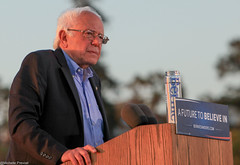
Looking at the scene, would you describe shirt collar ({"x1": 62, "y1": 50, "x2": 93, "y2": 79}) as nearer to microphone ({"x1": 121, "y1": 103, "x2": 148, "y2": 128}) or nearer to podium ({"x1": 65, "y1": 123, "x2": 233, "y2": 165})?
microphone ({"x1": 121, "y1": 103, "x2": 148, "y2": 128})

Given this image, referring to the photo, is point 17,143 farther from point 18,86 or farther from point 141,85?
point 141,85

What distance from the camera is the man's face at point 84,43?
9.90 feet

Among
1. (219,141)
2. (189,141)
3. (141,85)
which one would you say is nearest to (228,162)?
(219,141)

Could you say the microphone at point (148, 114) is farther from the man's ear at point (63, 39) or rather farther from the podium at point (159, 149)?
the man's ear at point (63, 39)

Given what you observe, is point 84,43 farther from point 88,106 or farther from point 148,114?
point 148,114

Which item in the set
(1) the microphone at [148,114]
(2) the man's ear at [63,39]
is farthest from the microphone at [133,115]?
(2) the man's ear at [63,39]

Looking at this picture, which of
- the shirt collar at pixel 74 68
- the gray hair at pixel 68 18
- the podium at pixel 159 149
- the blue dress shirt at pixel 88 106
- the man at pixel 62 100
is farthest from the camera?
the gray hair at pixel 68 18

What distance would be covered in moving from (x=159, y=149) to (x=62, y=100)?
903 mm

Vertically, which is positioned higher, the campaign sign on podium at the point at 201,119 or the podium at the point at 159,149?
the campaign sign on podium at the point at 201,119

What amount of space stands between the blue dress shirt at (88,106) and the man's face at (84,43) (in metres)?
0.05

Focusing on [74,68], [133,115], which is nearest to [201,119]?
[133,115]

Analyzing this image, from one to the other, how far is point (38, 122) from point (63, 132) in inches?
6.0

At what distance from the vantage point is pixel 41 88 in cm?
262

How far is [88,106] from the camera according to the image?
2863 millimetres
